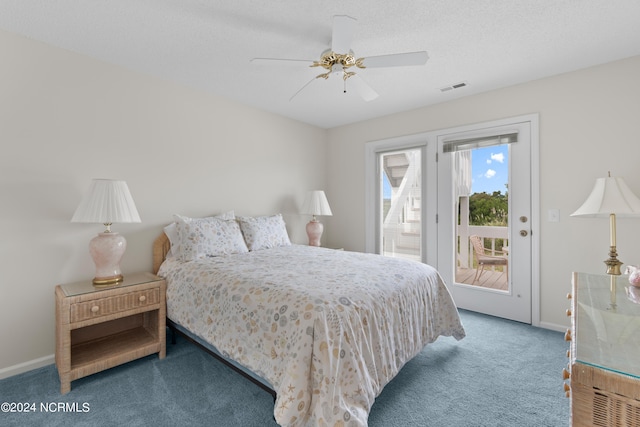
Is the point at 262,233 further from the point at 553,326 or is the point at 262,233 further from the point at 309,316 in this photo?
the point at 553,326

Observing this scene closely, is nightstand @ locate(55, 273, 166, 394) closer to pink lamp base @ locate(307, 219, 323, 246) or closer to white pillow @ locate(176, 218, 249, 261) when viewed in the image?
white pillow @ locate(176, 218, 249, 261)

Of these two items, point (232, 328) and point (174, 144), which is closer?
point (232, 328)

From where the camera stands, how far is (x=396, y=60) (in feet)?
6.23

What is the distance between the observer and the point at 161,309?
2291 millimetres

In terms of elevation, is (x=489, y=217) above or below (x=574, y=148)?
below

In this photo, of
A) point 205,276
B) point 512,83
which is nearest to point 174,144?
point 205,276

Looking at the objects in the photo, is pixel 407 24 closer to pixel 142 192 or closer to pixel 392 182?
pixel 392 182

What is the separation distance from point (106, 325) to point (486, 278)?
12.4 feet

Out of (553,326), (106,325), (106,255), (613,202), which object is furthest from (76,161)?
(553,326)

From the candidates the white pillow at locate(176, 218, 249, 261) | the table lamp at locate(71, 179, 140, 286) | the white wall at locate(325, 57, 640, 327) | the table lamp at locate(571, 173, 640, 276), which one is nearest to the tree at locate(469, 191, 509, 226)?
the white wall at locate(325, 57, 640, 327)

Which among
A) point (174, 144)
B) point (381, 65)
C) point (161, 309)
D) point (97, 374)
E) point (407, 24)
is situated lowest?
point (97, 374)

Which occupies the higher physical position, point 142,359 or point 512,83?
point 512,83

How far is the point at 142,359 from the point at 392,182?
336 centimetres

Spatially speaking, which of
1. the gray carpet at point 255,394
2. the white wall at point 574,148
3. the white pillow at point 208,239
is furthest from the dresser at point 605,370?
the white pillow at point 208,239
